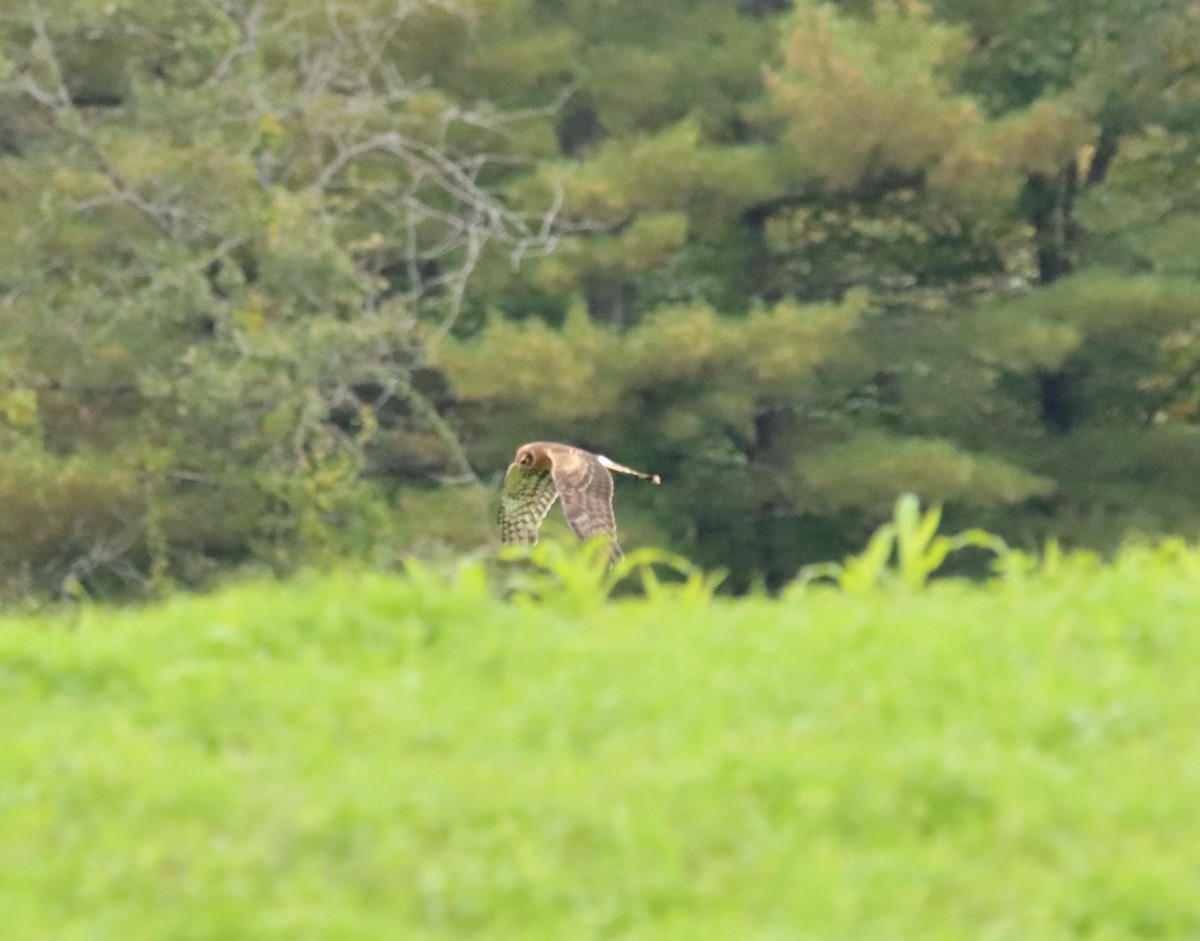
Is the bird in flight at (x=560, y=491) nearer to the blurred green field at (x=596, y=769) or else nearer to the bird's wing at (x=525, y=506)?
the bird's wing at (x=525, y=506)

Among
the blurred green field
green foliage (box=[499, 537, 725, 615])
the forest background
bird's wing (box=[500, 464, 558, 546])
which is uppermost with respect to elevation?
the blurred green field

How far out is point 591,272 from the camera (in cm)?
2144

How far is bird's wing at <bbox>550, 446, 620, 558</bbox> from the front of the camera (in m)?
7.79

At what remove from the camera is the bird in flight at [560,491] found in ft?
25.7

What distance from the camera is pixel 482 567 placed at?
5.99 m

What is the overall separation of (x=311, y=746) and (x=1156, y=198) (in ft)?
61.8

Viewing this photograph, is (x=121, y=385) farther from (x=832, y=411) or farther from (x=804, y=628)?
(x=804, y=628)

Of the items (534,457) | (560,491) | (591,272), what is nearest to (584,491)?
(560,491)

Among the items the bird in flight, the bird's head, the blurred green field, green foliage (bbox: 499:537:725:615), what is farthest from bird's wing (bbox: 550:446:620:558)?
the blurred green field

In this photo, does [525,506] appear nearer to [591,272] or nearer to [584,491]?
[584,491]

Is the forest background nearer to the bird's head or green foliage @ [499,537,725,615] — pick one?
the bird's head

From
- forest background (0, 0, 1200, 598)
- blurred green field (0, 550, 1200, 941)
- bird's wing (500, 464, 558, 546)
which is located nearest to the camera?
blurred green field (0, 550, 1200, 941)

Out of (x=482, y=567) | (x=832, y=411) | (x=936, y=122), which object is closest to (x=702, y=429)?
(x=832, y=411)

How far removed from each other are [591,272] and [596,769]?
55.3ft
